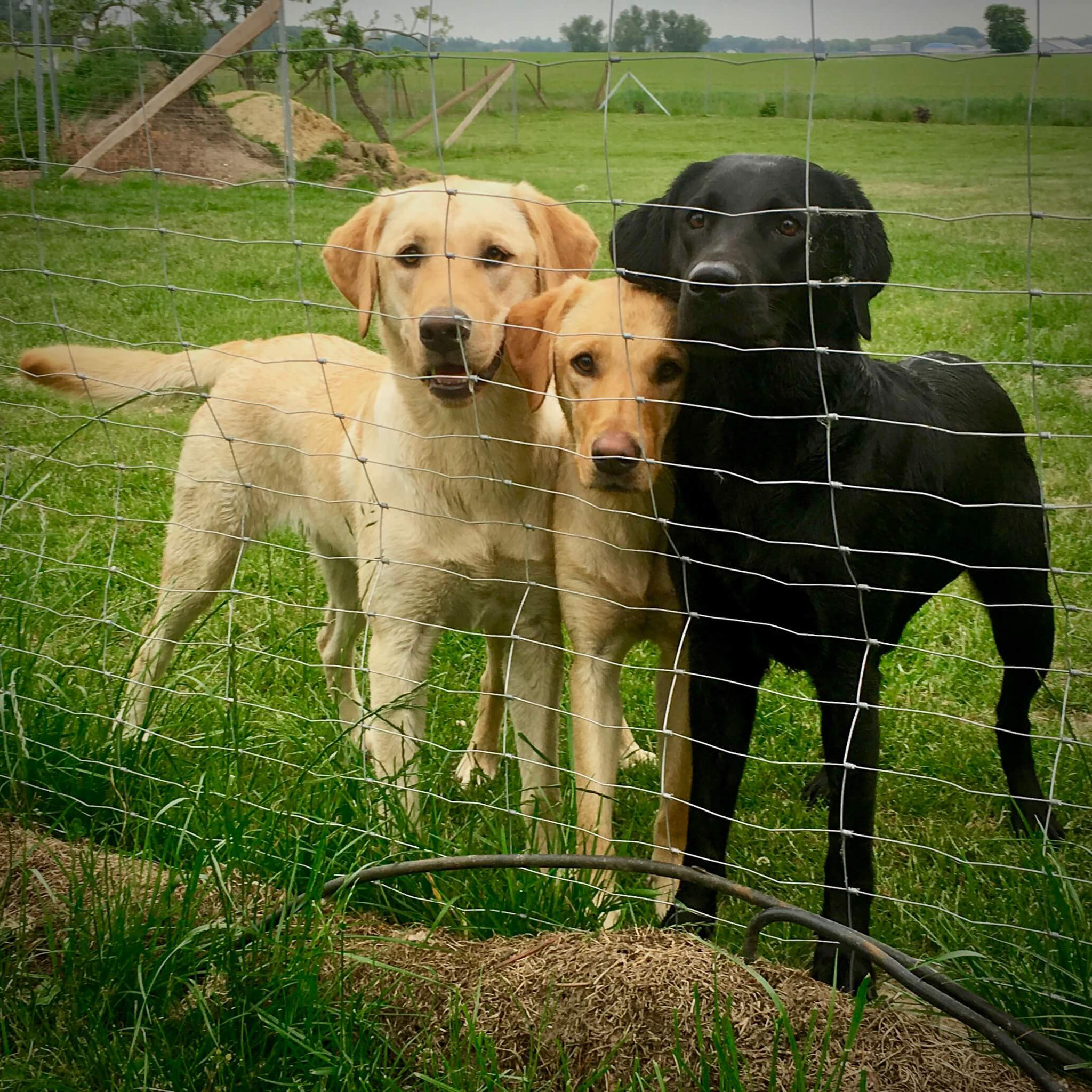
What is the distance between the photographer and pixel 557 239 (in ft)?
8.45

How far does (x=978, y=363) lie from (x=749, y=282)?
0.41m

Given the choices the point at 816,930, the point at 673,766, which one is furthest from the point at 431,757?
the point at 816,930

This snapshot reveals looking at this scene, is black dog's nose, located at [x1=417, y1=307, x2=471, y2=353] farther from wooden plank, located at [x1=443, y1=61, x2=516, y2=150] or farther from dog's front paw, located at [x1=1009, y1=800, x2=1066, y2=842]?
dog's front paw, located at [x1=1009, y1=800, x2=1066, y2=842]

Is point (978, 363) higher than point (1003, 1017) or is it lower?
higher

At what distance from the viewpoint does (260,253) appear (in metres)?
7.18

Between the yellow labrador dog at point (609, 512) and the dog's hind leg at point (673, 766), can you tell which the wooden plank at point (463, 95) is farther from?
the dog's hind leg at point (673, 766)

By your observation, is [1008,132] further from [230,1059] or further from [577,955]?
Result: [230,1059]

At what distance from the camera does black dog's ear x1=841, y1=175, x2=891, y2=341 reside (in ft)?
6.70

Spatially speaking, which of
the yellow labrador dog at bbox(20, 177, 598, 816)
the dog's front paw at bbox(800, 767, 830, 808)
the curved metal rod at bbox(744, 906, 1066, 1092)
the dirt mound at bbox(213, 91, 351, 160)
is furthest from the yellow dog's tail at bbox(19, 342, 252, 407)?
the curved metal rod at bbox(744, 906, 1066, 1092)

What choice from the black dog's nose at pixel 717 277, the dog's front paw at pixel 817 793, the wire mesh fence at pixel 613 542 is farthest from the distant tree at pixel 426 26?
the dog's front paw at pixel 817 793

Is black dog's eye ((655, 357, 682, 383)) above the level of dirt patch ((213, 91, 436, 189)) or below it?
below

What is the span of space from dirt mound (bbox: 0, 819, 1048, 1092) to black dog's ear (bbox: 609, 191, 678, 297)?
1.27 metres

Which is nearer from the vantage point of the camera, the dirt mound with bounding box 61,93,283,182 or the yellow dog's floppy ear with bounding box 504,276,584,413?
the yellow dog's floppy ear with bounding box 504,276,584,413

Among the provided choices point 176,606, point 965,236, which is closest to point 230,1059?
point 176,606
